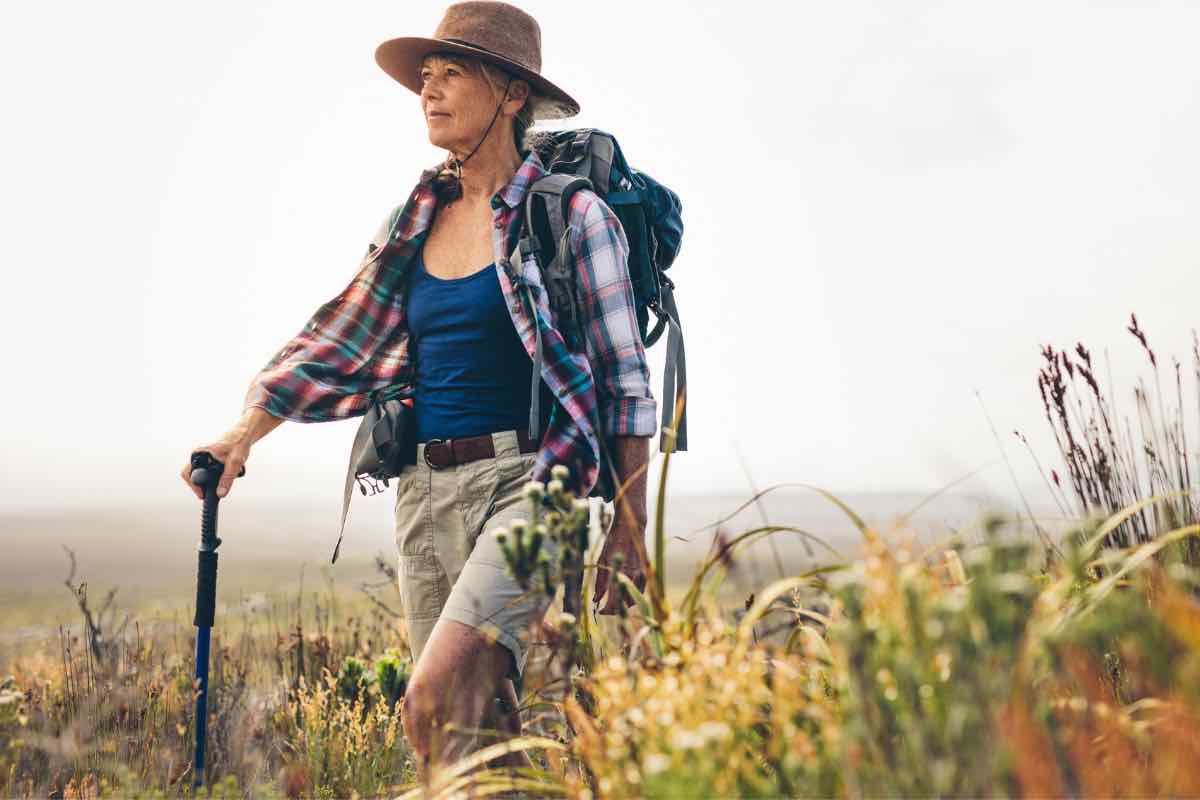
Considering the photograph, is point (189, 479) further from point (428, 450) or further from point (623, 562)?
point (623, 562)

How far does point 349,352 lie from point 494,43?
1258 millimetres

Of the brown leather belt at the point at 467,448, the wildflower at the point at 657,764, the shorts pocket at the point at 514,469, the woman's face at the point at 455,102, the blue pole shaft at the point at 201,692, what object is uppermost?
the woman's face at the point at 455,102

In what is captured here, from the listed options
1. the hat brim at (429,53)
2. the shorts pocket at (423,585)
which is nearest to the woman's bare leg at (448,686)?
the shorts pocket at (423,585)

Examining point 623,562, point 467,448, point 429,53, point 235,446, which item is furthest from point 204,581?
point 429,53

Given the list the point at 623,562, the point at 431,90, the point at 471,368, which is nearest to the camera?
the point at 623,562

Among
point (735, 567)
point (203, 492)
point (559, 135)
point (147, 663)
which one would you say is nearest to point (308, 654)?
point (147, 663)

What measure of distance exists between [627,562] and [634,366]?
635mm

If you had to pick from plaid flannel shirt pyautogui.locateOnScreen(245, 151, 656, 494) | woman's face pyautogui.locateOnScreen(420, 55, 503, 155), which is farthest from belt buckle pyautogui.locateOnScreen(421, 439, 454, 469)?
woman's face pyautogui.locateOnScreen(420, 55, 503, 155)

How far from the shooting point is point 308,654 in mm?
6492

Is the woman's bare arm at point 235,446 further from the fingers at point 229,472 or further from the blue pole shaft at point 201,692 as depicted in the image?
the blue pole shaft at point 201,692

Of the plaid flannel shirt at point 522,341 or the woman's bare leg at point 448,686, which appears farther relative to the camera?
the plaid flannel shirt at point 522,341

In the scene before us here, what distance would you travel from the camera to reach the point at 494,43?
12.2 ft

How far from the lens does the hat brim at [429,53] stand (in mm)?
3705

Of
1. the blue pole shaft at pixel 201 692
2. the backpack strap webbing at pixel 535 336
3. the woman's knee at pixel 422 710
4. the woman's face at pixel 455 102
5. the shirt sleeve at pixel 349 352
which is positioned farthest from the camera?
the shirt sleeve at pixel 349 352
